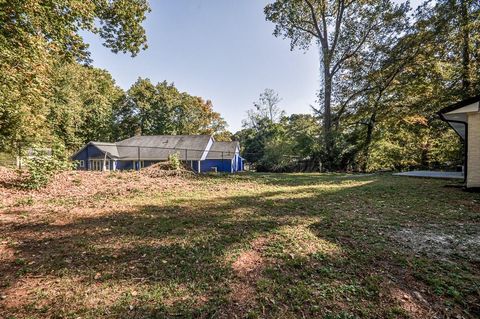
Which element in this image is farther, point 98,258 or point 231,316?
point 98,258

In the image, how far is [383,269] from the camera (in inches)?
90.2

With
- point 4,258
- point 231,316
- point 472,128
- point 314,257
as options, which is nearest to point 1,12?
point 4,258

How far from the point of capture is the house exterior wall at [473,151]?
6039 millimetres

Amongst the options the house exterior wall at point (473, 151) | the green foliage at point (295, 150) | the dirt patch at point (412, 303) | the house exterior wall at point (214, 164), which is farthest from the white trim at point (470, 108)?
the house exterior wall at point (214, 164)

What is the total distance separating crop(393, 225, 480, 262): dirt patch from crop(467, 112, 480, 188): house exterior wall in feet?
12.7

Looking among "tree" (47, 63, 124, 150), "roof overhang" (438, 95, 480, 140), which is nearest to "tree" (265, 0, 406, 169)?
"roof overhang" (438, 95, 480, 140)

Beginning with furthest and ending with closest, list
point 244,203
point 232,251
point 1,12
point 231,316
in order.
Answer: point 244,203 < point 1,12 < point 232,251 < point 231,316

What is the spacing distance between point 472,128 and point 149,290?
8488 mm

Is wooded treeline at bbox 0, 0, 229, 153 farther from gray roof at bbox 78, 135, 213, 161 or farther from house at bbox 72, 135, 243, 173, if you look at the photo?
gray roof at bbox 78, 135, 213, 161

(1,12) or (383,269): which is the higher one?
(1,12)

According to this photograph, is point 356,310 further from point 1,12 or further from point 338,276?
point 1,12

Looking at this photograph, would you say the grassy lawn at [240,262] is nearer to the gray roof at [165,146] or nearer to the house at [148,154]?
the house at [148,154]

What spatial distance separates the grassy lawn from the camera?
1770mm

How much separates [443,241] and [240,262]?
272 cm
